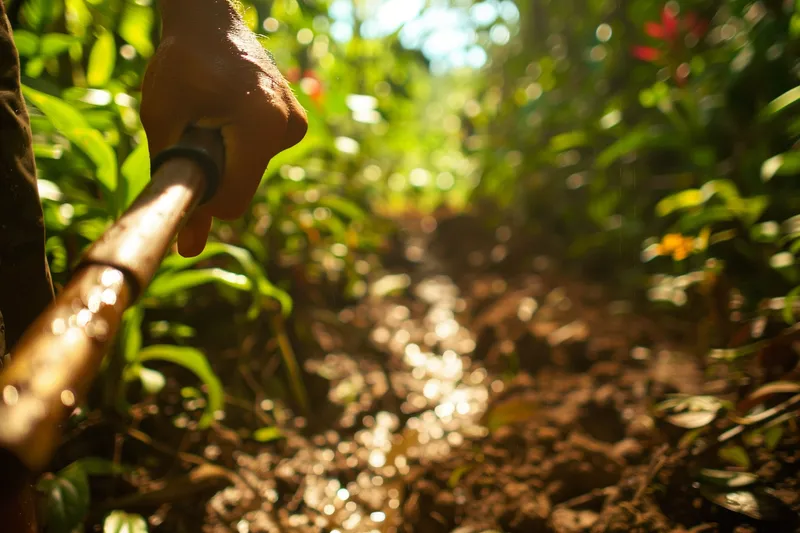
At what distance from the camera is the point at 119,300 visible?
438 millimetres

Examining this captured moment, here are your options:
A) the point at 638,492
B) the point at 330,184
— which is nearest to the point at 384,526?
the point at 638,492

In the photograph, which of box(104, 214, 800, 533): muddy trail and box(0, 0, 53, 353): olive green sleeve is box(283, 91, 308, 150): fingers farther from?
box(104, 214, 800, 533): muddy trail

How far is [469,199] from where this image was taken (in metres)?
2.85

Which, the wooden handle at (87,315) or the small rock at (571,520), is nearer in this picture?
the wooden handle at (87,315)

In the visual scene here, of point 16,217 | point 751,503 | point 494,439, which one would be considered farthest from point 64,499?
point 751,503

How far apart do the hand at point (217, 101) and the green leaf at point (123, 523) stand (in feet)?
1.56

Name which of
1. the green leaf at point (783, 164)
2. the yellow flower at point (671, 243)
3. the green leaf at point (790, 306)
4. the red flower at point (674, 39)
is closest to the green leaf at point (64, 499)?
the green leaf at point (790, 306)

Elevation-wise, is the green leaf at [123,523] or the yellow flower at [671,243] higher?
the yellow flower at [671,243]

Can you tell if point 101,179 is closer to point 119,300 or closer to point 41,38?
point 41,38

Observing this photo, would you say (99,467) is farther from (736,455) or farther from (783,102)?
(783,102)

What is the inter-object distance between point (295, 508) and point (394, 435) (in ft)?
1.09

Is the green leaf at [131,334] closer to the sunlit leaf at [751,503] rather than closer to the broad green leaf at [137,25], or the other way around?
the broad green leaf at [137,25]

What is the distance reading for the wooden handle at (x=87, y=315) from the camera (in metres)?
0.35

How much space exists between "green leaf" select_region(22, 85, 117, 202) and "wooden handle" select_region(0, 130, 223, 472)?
1.51 ft
